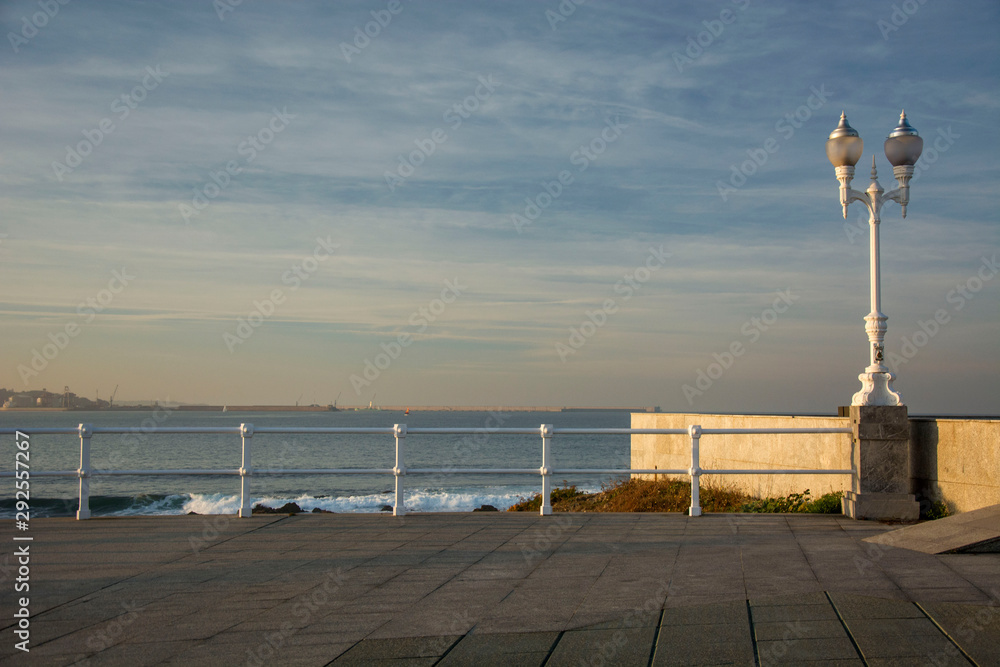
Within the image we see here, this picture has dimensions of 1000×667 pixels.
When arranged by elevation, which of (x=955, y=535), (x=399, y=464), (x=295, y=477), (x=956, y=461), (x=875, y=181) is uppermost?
(x=875, y=181)

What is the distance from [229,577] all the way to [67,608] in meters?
1.43

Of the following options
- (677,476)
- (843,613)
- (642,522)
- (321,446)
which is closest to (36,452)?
(321,446)

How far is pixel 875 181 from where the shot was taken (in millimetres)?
11828

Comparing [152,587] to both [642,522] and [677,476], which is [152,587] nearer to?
[642,522]

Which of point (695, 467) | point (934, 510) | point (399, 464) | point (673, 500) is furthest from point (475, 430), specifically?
point (673, 500)

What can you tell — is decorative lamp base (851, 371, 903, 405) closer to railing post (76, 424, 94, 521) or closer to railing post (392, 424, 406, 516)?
railing post (392, 424, 406, 516)

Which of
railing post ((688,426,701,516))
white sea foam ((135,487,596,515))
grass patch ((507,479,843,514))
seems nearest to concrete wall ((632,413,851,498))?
grass patch ((507,479,843,514))

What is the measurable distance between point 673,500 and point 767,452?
9.03ft

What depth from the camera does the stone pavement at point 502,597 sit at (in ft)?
16.2

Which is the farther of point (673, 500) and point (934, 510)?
point (673, 500)

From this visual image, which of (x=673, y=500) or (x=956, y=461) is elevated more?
(x=956, y=461)

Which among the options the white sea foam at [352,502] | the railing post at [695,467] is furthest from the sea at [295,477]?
the railing post at [695,467]

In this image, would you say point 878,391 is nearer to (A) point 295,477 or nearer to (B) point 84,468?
(B) point 84,468

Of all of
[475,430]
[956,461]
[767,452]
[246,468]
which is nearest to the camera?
[475,430]
